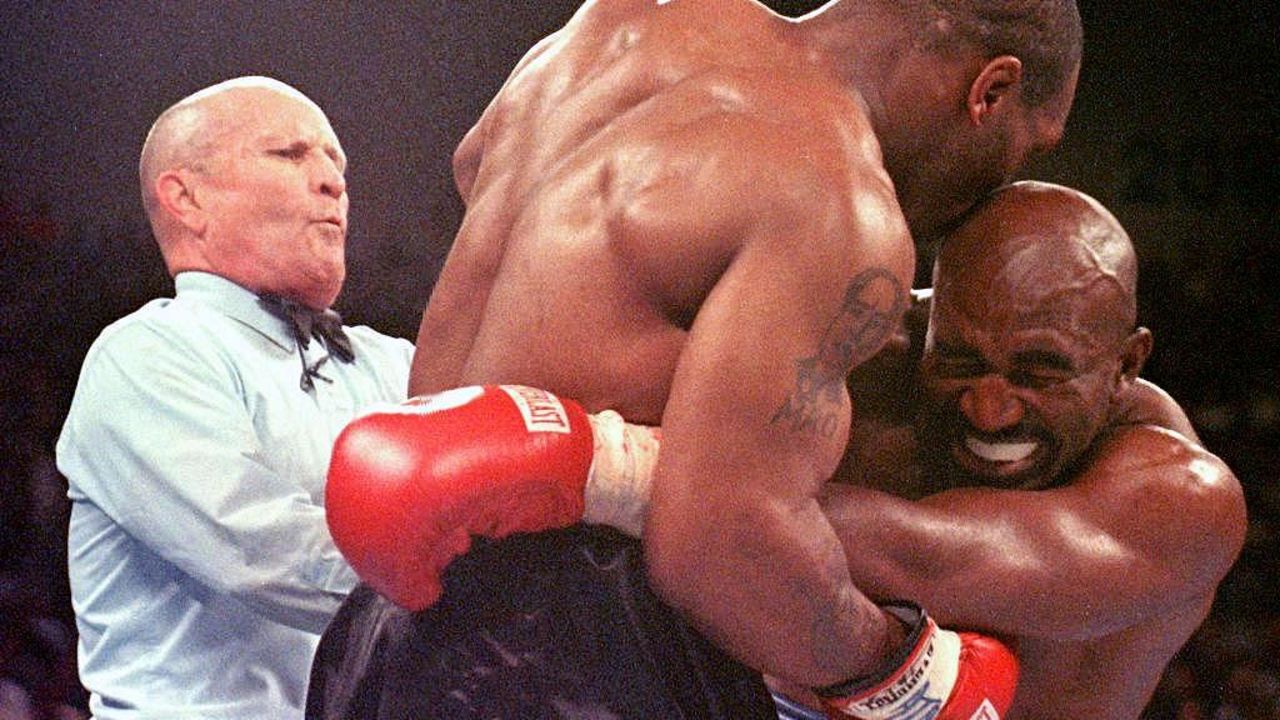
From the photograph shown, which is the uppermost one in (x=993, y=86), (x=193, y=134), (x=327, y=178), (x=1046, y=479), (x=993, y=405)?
(x=993, y=86)

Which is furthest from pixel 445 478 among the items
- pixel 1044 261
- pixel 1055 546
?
pixel 1044 261

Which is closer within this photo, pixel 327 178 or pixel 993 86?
pixel 993 86

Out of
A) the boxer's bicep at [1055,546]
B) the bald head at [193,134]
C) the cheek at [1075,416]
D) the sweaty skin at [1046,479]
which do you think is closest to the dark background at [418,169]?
the bald head at [193,134]

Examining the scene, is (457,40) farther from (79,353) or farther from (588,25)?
(588,25)

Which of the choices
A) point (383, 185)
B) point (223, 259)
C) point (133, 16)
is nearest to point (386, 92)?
point (383, 185)

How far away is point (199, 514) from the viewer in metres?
2.08

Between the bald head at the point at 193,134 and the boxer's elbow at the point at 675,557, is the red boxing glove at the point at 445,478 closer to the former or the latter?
the boxer's elbow at the point at 675,557

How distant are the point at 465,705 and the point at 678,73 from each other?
706 mm

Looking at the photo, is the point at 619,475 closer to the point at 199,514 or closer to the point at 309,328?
the point at 199,514

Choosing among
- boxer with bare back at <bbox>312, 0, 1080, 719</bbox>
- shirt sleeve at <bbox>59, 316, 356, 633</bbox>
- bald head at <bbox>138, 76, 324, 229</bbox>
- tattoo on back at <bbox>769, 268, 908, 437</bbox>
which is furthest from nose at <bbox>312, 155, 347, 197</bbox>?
tattoo on back at <bbox>769, 268, 908, 437</bbox>

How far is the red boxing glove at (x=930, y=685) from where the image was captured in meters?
1.48

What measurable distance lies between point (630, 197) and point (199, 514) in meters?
1.02

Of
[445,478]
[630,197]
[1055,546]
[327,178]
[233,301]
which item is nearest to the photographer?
[445,478]

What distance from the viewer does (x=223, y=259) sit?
2.47m
